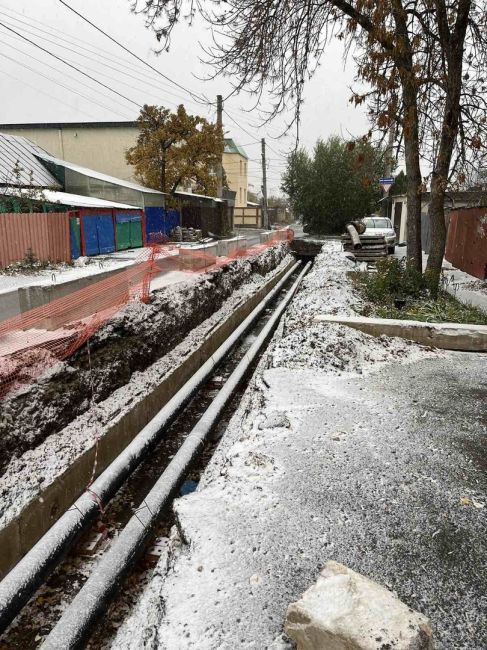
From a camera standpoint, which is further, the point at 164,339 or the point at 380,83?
the point at 164,339

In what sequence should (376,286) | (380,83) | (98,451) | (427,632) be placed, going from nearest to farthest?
1. (427,632)
2. (98,451)
3. (380,83)
4. (376,286)

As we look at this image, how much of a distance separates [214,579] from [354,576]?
31.0 inches

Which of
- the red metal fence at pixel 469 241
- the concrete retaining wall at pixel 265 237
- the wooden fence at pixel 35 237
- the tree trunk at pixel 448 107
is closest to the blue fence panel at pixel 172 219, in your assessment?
the concrete retaining wall at pixel 265 237

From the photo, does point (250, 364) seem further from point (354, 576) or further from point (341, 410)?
point (354, 576)

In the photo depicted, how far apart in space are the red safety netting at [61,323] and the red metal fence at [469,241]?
1007cm

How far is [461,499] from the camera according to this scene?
313 centimetres

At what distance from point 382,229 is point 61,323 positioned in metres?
17.9

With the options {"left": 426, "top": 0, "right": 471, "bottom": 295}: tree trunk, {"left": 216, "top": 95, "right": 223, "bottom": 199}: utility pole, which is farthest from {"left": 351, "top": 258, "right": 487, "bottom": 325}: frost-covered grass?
{"left": 216, "top": 95, "right": 223, "bottom": 199}: utility pole

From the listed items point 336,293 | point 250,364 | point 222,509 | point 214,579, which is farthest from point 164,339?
point 214,579

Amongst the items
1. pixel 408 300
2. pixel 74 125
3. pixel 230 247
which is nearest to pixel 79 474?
pixel 408 300

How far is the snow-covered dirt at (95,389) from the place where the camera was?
4.55m

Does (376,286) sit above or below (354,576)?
above

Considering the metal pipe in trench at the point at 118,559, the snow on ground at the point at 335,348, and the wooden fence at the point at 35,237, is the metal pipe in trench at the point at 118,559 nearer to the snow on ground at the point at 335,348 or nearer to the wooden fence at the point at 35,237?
the snow on ground at the point at 335,348

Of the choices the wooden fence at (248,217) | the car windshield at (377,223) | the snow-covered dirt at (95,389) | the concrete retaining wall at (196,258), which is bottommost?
the snow-covered dirt at (95,389)
